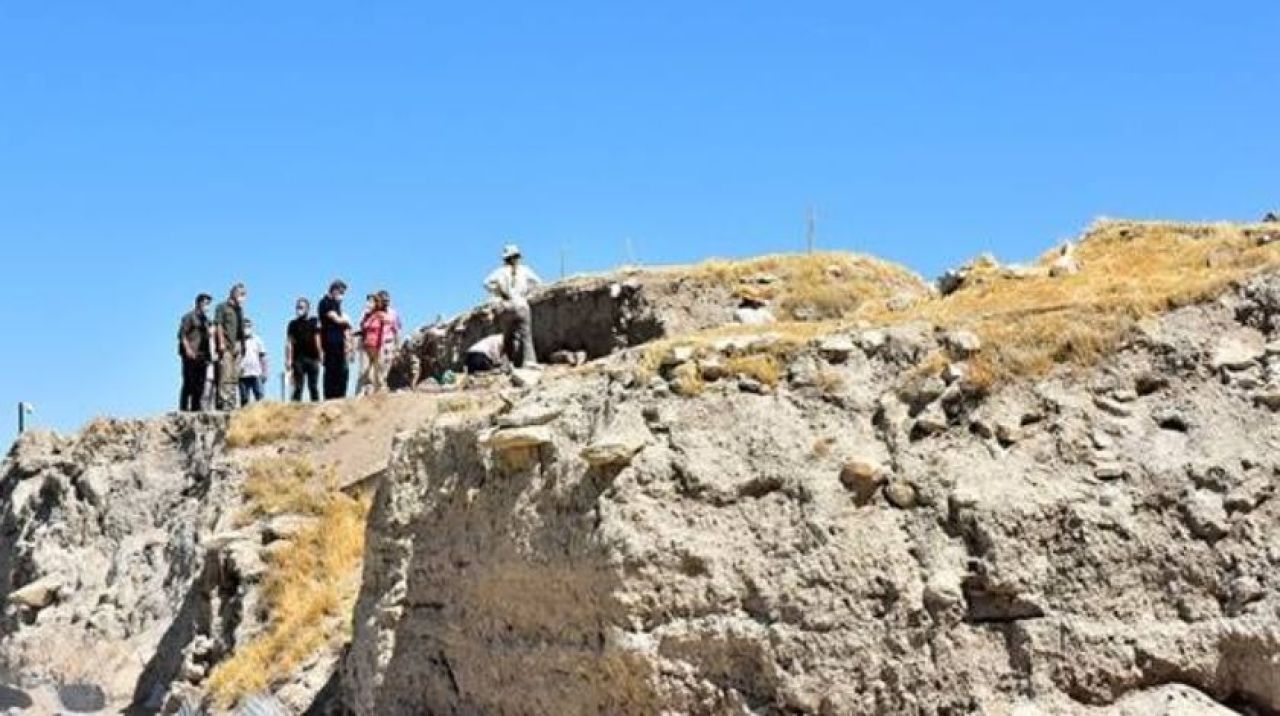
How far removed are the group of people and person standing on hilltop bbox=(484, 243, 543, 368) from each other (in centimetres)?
225

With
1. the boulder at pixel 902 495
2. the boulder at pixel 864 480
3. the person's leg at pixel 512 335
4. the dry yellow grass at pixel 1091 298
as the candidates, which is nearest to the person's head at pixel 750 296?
the person's leg at pixel 512 335

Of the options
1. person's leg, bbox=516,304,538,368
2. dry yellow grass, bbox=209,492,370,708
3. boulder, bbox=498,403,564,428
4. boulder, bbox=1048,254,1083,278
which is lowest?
dry yellow grass, bbox=209,492,370,708

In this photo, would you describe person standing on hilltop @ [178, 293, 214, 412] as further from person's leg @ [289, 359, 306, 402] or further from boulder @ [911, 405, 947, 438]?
boulder @ [911, 405, 947, 438]

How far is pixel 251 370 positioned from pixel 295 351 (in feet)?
4.48

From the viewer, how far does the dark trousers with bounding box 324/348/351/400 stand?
26062 mm

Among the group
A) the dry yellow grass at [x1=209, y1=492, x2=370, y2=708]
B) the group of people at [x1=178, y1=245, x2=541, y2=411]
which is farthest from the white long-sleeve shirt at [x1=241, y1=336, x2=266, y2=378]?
the dry yellow grass at [x1=209, y1=492, x2=370, y2=708]

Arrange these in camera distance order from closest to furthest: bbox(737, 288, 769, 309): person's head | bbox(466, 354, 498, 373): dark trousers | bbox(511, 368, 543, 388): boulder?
bbox(511, 368, 543, 388): boulder, bbox(466, 354, 498, 373): dark trousers, bbox(737, 288, 769, 309): person's head

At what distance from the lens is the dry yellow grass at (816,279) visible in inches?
1112

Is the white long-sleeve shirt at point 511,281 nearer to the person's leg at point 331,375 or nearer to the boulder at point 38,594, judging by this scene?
the person's leg at point 331,375

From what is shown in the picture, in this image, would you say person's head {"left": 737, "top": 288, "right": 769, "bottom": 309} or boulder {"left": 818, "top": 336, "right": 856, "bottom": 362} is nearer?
boulder {"left": 818, "top": 336, "right": 856, "bottom": 362}

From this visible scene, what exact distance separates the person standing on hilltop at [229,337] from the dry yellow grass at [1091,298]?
14.3 m

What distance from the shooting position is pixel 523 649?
511 inches

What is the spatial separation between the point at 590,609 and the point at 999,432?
310 cm

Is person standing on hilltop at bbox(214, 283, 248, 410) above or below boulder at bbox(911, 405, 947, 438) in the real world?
above
